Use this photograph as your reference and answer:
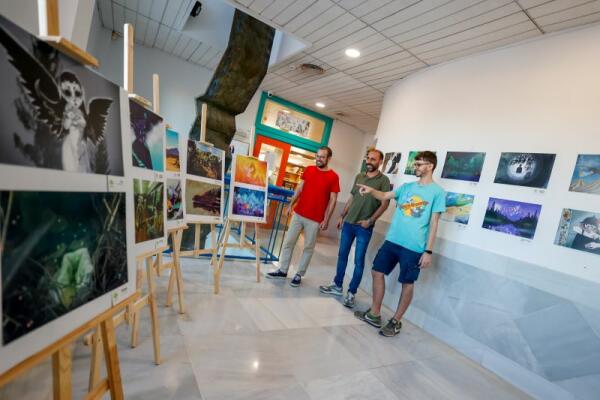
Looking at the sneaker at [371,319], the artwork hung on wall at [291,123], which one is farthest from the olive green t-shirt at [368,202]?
the artwork hung on wall at [291,123]

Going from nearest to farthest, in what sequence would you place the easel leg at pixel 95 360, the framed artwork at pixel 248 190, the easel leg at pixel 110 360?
the easel leg at pixel 110 360, the easel leg at pixel 95 360, the framed artwork at pixel 248 190

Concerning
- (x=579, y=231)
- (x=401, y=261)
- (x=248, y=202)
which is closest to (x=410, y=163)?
(x=401, y=261)

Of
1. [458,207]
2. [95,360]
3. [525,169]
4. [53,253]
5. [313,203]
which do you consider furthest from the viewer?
[313,203]

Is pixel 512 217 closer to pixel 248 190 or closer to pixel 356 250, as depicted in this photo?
pixel 356 250

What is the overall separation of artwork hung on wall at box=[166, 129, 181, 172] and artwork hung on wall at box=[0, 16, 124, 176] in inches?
39.5

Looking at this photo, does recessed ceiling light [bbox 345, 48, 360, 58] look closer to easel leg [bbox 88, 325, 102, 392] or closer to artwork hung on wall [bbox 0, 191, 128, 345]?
artwork hung on wall [bbox 0, 191, 128, 345]

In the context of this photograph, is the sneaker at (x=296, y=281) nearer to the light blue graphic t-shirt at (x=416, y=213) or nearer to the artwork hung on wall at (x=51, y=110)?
the light blue graphic t-shirt at (x=416, y=213)

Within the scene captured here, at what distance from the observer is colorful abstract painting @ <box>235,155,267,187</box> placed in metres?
2.97

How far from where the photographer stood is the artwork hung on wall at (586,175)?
2.07 metres

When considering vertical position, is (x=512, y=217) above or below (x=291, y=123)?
below

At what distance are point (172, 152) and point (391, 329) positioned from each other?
2.30 metres

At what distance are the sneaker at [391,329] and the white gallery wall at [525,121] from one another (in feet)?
3.20

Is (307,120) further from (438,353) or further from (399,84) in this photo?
(438,353)

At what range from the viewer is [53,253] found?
76cm
